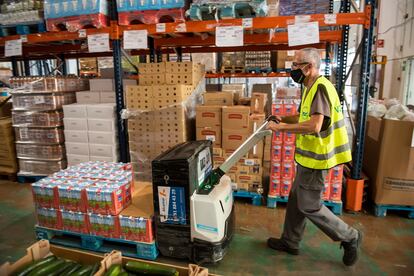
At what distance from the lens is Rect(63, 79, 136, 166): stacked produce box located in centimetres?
496

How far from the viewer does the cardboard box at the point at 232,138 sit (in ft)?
15.0

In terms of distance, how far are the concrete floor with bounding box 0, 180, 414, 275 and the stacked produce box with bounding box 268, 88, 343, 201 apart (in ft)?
1.07

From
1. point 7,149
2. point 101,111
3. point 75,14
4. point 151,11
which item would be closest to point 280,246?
point 101,111

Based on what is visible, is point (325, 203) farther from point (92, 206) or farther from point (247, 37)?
point (92, 206)

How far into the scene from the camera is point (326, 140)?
2.84m

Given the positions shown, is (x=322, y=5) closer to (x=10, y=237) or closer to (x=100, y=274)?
(x=100, y=274)

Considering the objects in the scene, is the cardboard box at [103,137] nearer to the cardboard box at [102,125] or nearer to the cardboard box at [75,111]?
the cardboard box at [102,125]

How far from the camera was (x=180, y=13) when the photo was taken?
420 centimetres

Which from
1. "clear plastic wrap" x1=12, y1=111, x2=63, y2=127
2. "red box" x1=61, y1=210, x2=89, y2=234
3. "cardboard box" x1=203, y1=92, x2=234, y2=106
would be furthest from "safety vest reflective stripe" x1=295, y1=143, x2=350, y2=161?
"clear plastic wrap" x1=12, y1=111, x2=63, y2=127

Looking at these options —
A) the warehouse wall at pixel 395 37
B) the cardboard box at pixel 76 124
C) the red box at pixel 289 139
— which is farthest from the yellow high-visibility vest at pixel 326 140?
the warehouse wall at pixel 395 37

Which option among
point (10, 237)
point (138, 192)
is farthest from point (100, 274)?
point (10, 237)

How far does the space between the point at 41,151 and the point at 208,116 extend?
3.28 m

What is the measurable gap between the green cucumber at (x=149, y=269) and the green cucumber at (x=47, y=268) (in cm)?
49

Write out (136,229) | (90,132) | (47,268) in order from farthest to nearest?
(90,132), (136,229), (47,268)
